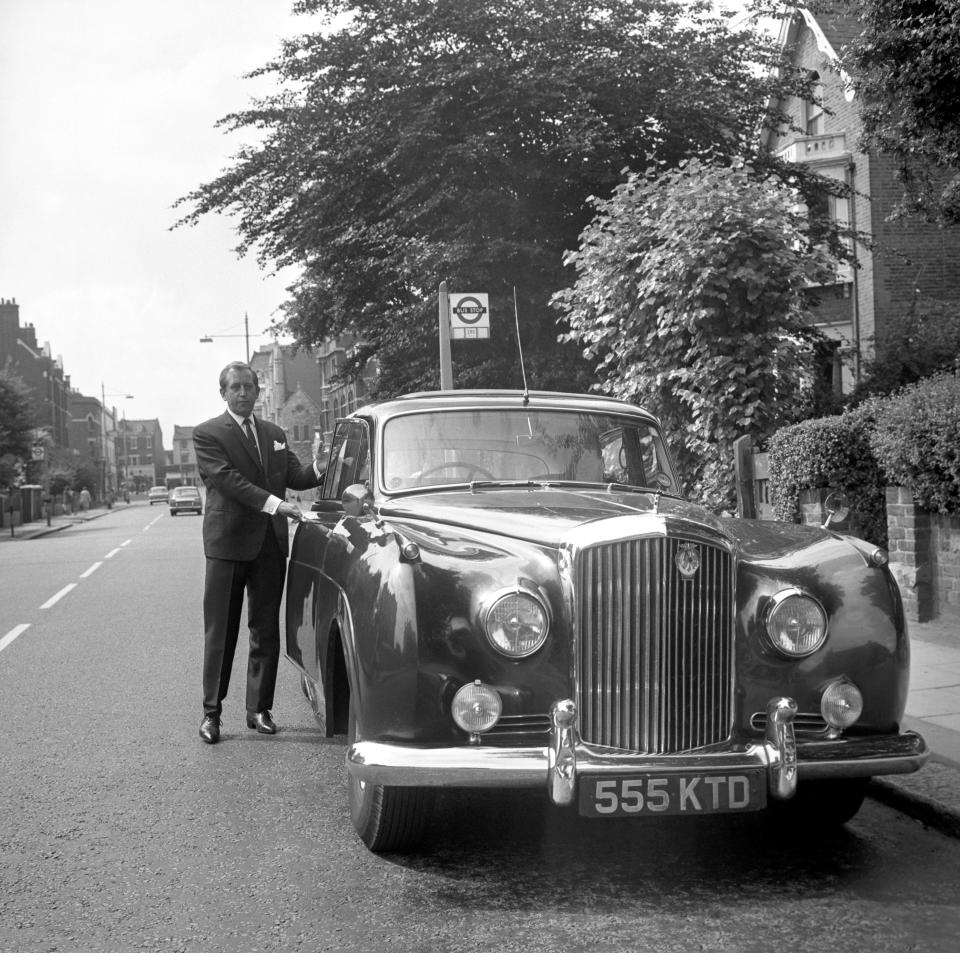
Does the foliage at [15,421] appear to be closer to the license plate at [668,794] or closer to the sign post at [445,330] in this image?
the sign post at [445,330]

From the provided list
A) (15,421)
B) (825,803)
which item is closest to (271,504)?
(825,803)

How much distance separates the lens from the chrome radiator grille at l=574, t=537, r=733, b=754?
12.6 ft

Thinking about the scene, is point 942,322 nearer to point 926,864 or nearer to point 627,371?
point 627,371

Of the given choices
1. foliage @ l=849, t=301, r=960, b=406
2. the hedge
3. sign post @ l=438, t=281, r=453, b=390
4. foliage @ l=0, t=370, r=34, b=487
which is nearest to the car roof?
the hedge

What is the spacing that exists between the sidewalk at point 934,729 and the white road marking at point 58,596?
9.71 m

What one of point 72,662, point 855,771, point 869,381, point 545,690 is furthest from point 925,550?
point 869,381

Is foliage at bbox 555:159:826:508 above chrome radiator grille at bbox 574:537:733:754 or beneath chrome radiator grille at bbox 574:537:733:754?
above

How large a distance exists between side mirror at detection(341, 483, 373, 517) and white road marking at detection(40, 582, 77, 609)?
31.6 feet

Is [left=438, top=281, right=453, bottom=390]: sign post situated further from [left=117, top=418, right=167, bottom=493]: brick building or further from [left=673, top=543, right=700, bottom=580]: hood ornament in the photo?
[left=117, top=418, right=167, bottom=493]: brick building

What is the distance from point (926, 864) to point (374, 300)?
1951cm

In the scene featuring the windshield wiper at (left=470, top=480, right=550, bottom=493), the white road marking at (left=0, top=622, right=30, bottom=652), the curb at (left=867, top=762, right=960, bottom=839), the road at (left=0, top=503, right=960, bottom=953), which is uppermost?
the windshield wiper at (left=470, top=480, right=550, bottom=493)

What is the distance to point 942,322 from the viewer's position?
59.1 feet

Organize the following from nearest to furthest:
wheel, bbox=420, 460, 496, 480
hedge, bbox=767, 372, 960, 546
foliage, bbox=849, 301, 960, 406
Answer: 1. wheel, bbox=420, 460, 496, 480
2. hedge, bbox=767, 372, 960, 546
3. foliage, bbox=849, 301, 960, 406

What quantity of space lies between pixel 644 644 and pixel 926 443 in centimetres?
514
